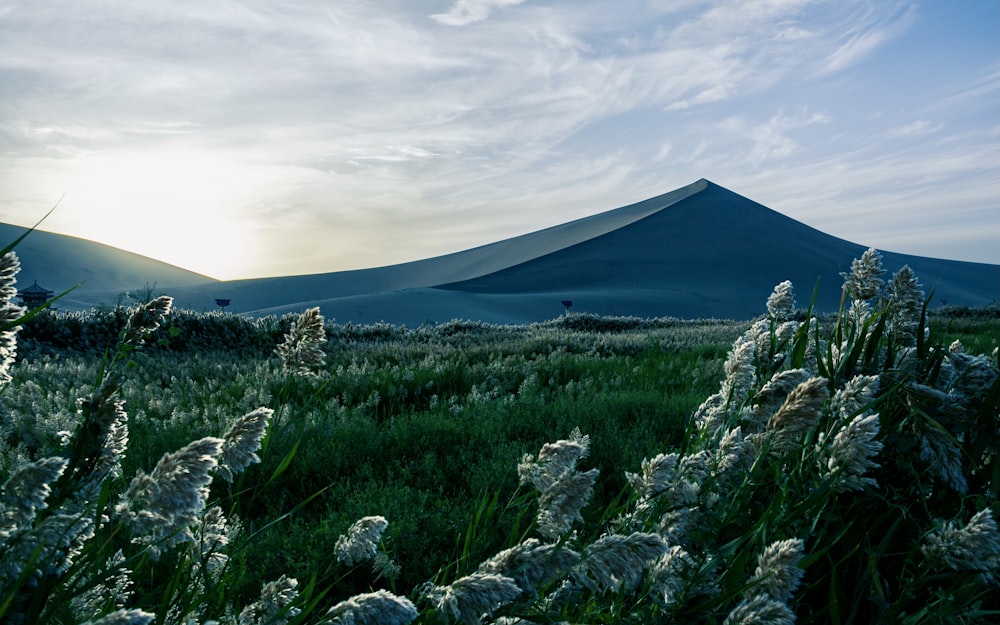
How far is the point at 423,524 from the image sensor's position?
13.1 ft

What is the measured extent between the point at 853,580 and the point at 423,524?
2.32 meters

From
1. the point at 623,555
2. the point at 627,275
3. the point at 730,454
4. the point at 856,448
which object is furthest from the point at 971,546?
the point at 627,275

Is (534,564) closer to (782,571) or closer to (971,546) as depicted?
(782,571)

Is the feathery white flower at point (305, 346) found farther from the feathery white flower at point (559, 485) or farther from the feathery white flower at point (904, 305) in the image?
the feathery white flower at point (904, 305)

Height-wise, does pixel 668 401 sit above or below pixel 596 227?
below

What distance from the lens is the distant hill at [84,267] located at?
68312 millimetres

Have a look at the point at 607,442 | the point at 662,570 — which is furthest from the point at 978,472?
the point at 607,442

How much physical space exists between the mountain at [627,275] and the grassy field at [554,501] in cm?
4551

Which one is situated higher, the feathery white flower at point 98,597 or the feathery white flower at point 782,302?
the feathery white flower at point 782,302

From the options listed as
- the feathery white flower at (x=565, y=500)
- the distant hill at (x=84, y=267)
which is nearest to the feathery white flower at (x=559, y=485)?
the feathery white flower at (x=565, y=500)

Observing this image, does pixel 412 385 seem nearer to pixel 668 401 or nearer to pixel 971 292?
pixel 668 401

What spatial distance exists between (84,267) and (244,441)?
282ft

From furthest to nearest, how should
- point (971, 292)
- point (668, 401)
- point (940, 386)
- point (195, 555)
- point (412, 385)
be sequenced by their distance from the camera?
point (971, 292) < point (412, 385) < point (668, 401) < point (940, 386) < point (195, 555)

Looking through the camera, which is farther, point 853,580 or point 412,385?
point 412,385
